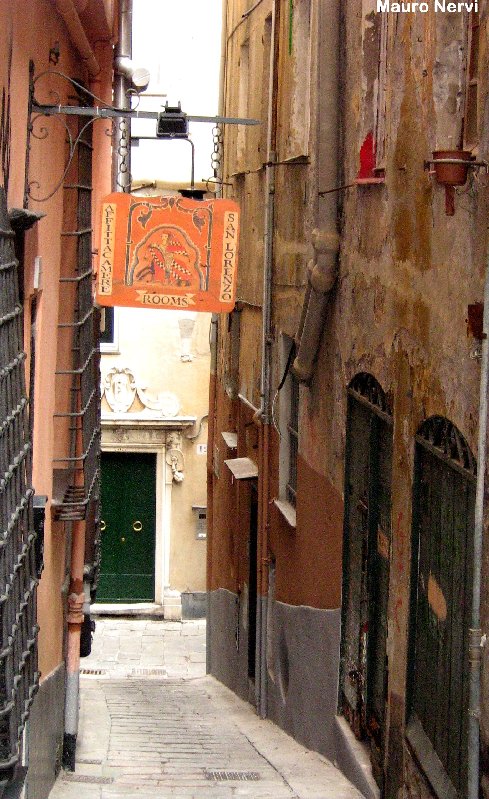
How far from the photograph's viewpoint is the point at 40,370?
28.1 feet

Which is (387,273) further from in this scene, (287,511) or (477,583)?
(287,511)

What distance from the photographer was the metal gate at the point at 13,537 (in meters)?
5.26

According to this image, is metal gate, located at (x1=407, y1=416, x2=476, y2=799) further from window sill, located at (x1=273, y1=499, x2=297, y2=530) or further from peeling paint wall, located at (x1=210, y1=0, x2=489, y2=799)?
window sill, located at (x1=273, y1=499, x2=297, y2=530)

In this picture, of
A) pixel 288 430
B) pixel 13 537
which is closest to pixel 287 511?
pixel 288 430

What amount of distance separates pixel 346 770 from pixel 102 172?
7945 mm

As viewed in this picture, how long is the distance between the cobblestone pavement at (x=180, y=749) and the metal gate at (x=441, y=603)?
171cm

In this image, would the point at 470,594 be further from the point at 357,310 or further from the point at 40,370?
the point at 40,370

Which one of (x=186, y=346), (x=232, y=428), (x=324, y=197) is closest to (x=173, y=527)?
(x=186, y=346)

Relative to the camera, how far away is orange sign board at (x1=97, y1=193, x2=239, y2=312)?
375 inches

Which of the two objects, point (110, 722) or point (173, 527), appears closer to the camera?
point (110, 722)

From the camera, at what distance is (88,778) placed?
911cm

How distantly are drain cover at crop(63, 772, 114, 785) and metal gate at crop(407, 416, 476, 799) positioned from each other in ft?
9.18

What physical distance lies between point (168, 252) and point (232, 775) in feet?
12.5

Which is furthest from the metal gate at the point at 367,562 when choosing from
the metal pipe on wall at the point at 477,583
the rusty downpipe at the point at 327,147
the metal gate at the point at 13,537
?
the metal gate at the point at 13,537
